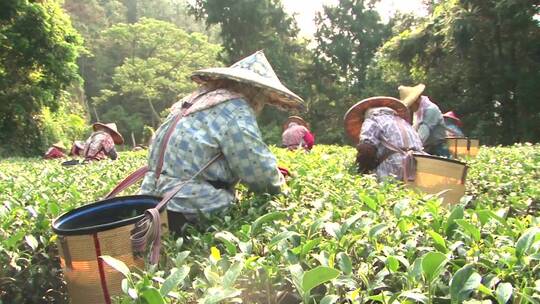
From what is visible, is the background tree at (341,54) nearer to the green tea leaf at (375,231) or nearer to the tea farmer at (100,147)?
the tea farmer at (100,147)

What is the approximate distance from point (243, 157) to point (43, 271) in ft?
3.73

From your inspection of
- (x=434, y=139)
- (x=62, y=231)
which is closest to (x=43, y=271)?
(x=62, y=231)

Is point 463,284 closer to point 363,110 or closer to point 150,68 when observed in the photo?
point 363,110

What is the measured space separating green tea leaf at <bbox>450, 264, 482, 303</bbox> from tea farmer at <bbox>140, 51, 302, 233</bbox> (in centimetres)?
158

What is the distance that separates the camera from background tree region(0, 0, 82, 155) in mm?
16781

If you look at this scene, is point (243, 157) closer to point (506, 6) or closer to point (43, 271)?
point (43, 271)

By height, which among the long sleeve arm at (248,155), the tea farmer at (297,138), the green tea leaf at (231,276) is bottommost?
the tea farmer at (297,138)

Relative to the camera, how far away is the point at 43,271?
2479mm

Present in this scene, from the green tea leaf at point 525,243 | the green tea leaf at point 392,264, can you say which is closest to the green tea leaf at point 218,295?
the green tea leaf at point 392,264

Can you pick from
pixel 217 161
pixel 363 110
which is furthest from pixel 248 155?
pixel 363 110

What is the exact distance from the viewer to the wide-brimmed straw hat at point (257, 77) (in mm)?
3051

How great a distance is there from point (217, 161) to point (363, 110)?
9.02ft

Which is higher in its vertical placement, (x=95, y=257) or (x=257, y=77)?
(x=257, y=77)

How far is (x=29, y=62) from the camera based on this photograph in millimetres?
17656
